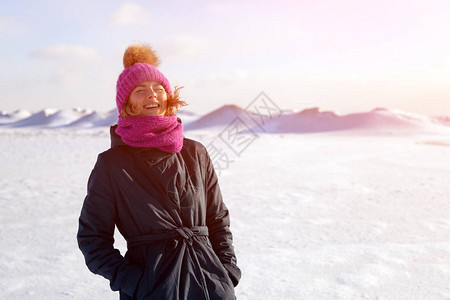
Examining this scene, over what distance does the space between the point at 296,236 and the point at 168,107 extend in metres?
2.88

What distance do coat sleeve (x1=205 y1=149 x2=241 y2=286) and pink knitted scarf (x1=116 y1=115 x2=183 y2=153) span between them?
201 mm

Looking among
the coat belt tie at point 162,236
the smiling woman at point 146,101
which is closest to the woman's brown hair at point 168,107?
the smiling woman at point 146,101

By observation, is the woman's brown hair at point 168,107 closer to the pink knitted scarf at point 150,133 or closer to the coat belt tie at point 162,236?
the pink knitted scarf at point 150,133

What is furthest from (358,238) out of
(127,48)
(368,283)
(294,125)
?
(294,125)

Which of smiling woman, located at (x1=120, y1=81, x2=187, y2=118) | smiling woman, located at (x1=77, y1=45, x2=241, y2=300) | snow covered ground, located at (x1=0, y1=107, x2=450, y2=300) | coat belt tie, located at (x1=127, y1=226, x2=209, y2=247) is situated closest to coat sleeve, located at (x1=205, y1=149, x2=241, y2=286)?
smiling woman, located at (x1=77, y1=45, x2=241, y2=300)

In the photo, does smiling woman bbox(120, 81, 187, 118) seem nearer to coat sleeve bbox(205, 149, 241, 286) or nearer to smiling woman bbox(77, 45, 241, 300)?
smiling woman bbox(77, 45, 241, 300)

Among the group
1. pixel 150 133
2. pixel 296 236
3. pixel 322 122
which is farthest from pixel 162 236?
pixel 322 122

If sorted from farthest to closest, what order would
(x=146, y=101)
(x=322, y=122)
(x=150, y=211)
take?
(x=322, y=122), (x=146, y=101), (x=150, y=211)

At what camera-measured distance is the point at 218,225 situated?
62.6 inches

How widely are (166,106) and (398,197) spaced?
5.45 m

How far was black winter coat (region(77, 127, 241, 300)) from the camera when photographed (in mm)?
1364

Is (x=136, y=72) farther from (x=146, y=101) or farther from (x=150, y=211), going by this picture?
(x=150, y=211)

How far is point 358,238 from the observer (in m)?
4.08

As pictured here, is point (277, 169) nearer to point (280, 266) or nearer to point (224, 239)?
point (280, 266)
